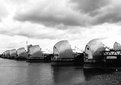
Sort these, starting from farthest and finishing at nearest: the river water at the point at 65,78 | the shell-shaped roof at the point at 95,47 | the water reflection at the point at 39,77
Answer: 1. the shell-shaped roof at the point at 95,47
2. the water reflection at the point at 39,77
3. the river water at the point at 65,78

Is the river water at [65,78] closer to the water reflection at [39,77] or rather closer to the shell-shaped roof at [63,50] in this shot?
the water reflection at [39,77]

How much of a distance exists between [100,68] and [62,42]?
111 feet

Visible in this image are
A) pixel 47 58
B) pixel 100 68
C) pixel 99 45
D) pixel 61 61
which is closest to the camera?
pixel 100 68

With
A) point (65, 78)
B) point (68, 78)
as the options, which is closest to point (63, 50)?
point (65, 78)

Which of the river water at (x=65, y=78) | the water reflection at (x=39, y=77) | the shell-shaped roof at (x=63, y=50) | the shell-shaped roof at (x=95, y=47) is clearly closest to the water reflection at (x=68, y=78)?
the river water at (x=65, y=78)

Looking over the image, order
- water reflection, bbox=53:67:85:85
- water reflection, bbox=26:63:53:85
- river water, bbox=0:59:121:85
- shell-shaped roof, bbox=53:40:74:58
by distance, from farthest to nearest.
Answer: shell-shaped roof, bbox=53:40:74:58 → water reflection, bbox=26:63:53:85 → water reflection, bbox=53:67:85:85 → river water, bbox=0:59:121:85

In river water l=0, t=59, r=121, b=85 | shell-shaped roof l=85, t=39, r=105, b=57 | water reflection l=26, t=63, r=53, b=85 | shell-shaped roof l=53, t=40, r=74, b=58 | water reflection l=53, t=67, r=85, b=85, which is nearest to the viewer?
river water l=0, t=59, r=121, b=85

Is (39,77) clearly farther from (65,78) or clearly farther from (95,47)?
(95,47)

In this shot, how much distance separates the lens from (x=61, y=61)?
327ft

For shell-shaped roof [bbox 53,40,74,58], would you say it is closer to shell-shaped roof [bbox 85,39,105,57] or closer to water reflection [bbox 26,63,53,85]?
shell-shaped roof [bbox 85,39,105,57]

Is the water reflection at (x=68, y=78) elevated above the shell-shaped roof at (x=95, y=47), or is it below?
below

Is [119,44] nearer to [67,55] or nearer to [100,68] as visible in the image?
[67,55]

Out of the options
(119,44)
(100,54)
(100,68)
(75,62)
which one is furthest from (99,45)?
(119,44)

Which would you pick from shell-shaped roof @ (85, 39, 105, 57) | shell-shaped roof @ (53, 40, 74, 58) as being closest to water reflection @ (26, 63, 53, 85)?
shell-shaped roof @ (85, 39, 105, 57)
